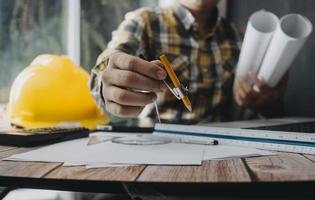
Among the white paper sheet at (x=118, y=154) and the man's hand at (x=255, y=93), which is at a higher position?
the man's hand at (x=255, y=93)

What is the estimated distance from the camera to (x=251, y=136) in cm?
50

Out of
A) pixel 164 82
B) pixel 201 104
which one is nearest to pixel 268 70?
pixel 201 104

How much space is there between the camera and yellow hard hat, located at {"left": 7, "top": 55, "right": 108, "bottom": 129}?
862 mm

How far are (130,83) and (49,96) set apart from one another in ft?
1.33

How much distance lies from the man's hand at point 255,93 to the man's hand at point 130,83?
0.38 meters

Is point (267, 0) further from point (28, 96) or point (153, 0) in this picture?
point (28, 96)

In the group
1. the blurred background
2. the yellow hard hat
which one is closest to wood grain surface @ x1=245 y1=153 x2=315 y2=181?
the yellow hard hat

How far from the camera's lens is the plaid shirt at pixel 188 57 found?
1022 mm

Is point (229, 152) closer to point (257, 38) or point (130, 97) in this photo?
point (130, 97)

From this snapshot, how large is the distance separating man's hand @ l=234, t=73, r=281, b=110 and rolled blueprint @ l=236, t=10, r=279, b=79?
0.11 feet

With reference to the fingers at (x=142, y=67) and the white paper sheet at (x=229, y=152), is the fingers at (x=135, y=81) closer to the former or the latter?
the fingers at (x=142, y=67)

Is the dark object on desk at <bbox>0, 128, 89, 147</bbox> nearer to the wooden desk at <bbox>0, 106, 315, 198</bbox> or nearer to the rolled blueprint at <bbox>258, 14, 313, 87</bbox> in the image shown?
the wooden desk at <bbox>0, 106, 315, 198</bbox>

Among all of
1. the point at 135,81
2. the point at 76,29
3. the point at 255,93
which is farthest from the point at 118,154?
the point at 76,29

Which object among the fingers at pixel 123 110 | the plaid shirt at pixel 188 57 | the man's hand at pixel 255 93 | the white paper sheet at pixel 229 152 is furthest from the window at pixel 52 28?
the white paper sheet at pixel 229 152
